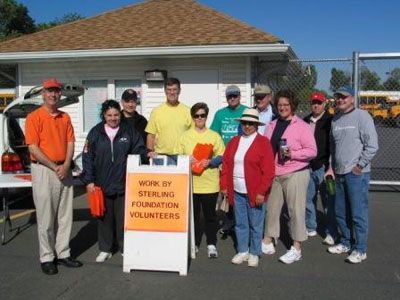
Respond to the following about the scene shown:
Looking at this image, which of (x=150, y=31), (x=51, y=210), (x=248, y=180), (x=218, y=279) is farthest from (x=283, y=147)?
(x=150, y=31)

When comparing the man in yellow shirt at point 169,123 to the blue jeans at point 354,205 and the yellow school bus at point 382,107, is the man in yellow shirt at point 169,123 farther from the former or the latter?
the yellow school bus at point 382,107

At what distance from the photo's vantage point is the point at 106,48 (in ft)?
35.5

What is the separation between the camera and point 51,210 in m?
4.96

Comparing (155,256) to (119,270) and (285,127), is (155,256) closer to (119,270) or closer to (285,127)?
(119,270)

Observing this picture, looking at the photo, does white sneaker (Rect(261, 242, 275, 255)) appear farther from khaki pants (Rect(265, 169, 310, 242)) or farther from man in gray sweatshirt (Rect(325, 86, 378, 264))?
man in gray sweatshirt (Rect(325, 86, 378, 264))

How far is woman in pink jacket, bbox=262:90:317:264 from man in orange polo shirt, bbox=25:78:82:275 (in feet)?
7.49

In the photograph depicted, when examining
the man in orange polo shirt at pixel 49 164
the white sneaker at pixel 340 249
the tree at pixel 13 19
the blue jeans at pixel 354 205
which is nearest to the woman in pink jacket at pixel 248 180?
the blue jeans at pixel 354 205

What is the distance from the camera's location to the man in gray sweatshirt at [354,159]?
200 inches

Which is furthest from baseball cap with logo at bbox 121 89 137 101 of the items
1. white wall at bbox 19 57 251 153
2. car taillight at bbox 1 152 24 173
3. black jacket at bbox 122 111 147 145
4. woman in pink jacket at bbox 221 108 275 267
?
white wall at bbox 19 57 251 153

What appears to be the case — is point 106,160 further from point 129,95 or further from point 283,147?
point 283,147

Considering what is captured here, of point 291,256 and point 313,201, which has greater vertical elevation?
point 313,201

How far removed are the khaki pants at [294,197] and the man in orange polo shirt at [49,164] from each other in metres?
2.30

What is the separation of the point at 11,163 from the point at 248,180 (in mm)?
4411

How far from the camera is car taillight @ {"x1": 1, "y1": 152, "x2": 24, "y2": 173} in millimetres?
7551
